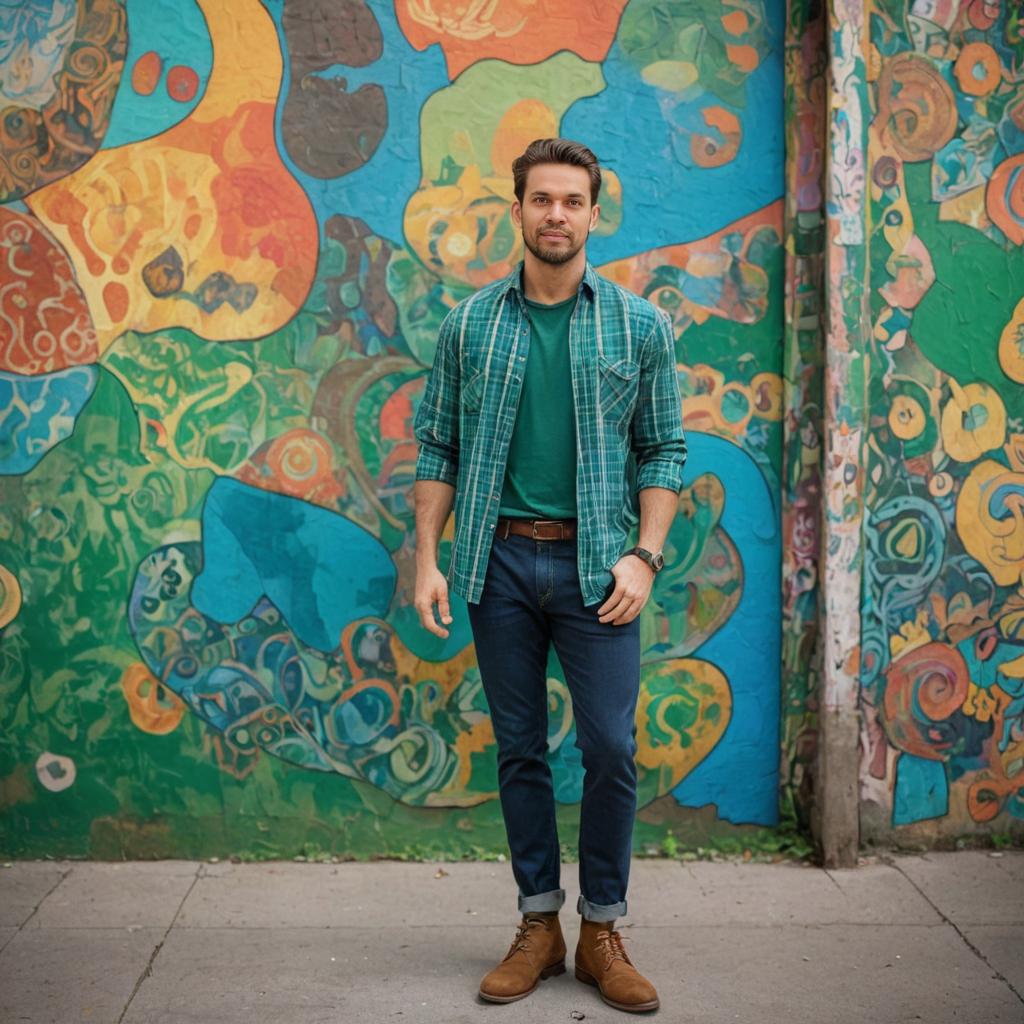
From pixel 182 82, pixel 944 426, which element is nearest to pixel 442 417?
pixel 182 82

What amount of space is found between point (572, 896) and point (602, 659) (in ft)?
3.41


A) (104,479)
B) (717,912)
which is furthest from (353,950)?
(104,479)

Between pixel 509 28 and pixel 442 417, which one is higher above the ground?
pixel 509 28

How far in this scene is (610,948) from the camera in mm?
3152

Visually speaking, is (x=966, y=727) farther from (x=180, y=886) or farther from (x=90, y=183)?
(x=90, y=183)

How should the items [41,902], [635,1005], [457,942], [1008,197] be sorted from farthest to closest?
[1008,197]
[41,902]
[457,942]
[635,1005]

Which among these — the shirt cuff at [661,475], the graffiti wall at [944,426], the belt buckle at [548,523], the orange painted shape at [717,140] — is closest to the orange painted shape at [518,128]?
the orange painted shape at [717,140]

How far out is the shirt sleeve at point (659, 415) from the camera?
321cm

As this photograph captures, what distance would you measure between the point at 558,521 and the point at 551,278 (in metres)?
0.65

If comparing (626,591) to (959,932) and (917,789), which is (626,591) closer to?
(959,932)

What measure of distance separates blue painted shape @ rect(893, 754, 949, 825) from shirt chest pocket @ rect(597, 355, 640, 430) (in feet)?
5.74

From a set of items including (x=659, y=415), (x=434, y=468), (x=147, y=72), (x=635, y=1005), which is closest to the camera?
(x=635, y=1005)

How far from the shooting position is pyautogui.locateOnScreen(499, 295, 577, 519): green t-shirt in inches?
125

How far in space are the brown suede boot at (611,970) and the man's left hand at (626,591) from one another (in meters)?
0.83
